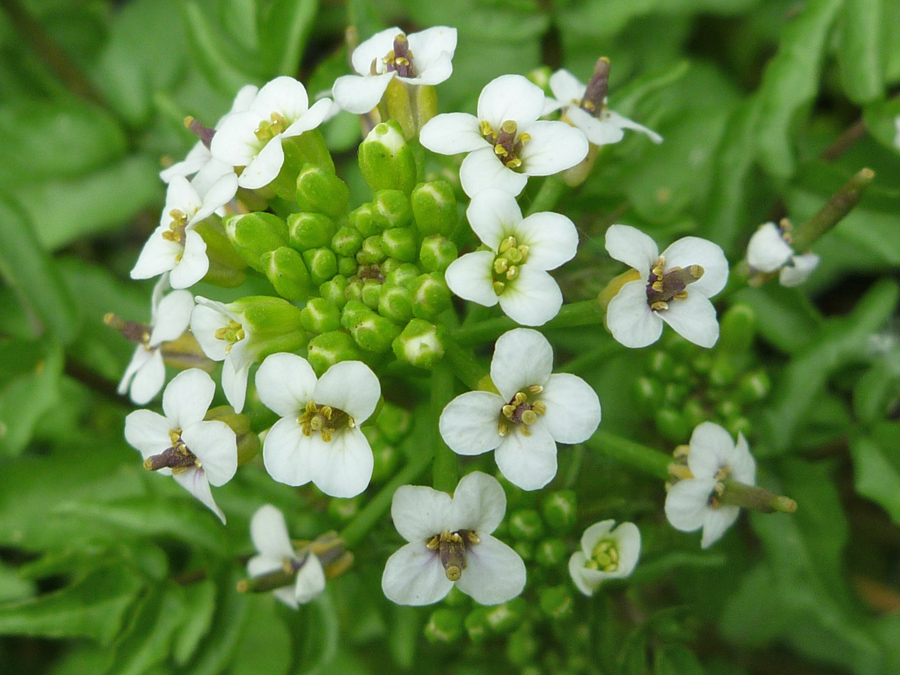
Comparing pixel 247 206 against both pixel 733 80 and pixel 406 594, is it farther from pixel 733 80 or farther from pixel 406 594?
pixel 733 80

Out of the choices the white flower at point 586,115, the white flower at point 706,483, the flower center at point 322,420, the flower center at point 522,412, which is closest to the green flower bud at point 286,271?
the flower center at point 322,420

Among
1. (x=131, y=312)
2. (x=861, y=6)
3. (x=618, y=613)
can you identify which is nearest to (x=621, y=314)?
(x=618, y=613)

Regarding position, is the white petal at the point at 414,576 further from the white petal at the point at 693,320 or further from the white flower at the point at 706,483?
the white petal at the point at 693,320

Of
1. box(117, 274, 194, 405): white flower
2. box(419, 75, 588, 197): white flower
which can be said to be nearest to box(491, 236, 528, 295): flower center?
box(419, 75, 588, 197): white flower

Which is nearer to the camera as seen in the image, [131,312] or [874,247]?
[874,247]

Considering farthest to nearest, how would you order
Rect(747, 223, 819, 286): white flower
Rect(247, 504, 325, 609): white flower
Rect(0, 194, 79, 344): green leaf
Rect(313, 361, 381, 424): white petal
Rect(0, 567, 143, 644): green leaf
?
Rect(0, 194, 79, 344): green leaf
Rect(0, 567, 143, 644): green leaf
Rect(747, 223, 819, 286): white flower
Rect(247, 504, 325, 609): white flower
Rect(313, 361, 381, 424): white petal

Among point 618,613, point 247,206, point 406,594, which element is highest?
point 247,206

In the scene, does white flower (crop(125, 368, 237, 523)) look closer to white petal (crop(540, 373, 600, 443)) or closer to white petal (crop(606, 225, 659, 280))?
white petal (crop(540, 373, 600, 443))
